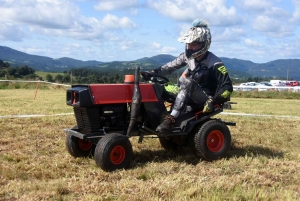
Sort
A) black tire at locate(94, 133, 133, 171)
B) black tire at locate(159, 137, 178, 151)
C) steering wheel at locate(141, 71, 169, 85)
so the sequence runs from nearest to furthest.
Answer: black tire at locate(94, 133, 133, 171)
steering wheel at locate(141, 71, 169, 85)
black tire at locate(159, 137, 178, 151)

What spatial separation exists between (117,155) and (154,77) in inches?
55.6

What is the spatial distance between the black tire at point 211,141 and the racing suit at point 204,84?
0.36m

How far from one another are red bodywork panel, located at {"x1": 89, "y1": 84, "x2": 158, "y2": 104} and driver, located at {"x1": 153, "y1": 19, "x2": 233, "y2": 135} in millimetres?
421

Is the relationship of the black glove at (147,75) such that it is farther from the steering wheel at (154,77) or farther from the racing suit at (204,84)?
the racing suit at (204,84)

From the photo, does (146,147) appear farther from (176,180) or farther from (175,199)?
(175,199)

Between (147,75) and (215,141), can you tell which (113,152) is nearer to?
(147,75)

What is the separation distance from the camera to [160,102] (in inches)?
219

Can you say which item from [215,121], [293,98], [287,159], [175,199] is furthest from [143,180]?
[293,98]

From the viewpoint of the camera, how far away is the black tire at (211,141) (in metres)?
5.57

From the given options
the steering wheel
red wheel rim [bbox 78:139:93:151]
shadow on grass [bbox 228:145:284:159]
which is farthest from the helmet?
red wheel rim [bbox 78:139:93:151]

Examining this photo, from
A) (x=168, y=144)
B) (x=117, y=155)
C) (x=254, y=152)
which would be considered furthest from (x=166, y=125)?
(x=254, y=152)

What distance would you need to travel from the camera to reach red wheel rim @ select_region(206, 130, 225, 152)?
18.8ft

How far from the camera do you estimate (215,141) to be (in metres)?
5.82

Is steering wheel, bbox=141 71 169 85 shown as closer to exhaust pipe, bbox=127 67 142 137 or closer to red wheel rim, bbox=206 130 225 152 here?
exhaust pipe, bbox=127 67 142 137
